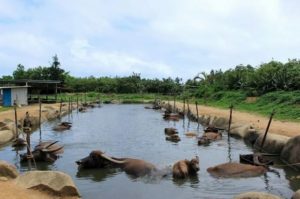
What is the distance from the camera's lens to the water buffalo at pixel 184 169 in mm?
17516

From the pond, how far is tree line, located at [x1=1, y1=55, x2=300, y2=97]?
476 inches

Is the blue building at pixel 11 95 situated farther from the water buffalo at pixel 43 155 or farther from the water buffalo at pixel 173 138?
the water buffalo at pixel 43 155

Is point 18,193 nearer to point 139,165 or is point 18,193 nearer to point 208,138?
point 139,165

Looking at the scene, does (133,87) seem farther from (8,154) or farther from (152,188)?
(152,188)

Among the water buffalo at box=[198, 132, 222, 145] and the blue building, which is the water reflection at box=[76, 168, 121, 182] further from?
the blue building

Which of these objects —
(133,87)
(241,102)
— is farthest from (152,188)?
(133,87)

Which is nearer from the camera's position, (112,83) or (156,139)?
(156,139)

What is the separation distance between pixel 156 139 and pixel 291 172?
13.3m

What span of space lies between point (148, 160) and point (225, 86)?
1726 inches

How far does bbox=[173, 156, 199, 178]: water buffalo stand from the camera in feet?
57.5

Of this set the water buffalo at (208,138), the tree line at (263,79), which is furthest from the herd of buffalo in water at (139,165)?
the tree line at (263,79)

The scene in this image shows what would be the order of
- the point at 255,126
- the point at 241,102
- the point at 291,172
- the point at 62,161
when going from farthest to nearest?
the point at 241,102 → the point at 255,126 → the point at 62,161 → the point at 291,172

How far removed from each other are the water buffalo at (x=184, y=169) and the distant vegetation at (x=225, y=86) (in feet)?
55.5

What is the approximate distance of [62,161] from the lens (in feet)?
72.6
